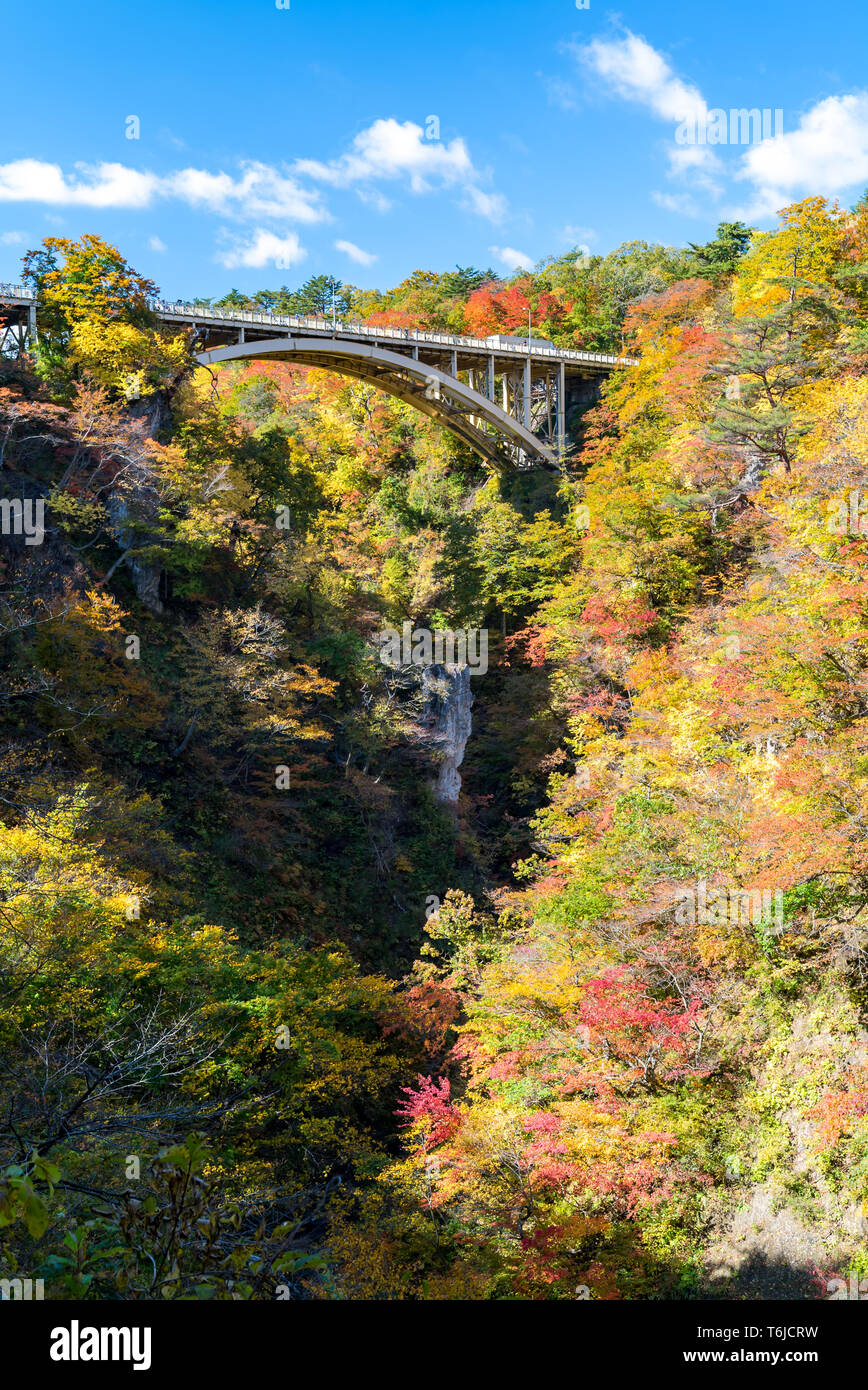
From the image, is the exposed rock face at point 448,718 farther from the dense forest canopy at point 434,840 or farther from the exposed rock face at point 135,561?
the exposed rock face at point 135,561

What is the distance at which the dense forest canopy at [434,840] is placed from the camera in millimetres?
10125

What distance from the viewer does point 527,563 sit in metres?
28.7

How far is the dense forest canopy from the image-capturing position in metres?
10.1

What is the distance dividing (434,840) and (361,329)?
57.3 feet

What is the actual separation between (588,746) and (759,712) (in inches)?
327

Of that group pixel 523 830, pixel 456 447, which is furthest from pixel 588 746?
pixel 456 447

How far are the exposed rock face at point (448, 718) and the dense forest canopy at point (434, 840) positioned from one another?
67 cm

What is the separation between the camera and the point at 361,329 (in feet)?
100

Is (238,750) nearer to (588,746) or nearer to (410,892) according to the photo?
(410,892)
